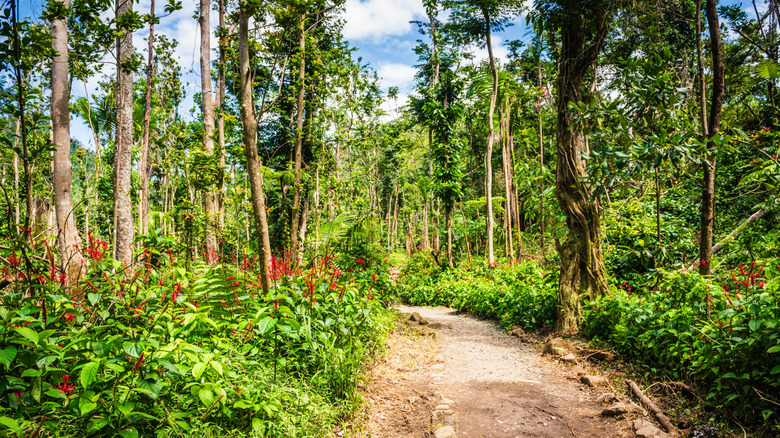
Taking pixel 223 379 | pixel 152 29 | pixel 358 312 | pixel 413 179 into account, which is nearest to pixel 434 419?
pixel 358 312

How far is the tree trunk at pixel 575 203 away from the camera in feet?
18.0

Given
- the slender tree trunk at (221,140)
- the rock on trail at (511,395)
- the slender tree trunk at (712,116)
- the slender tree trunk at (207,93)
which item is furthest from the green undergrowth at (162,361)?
the slender tree trunk at (712,116)

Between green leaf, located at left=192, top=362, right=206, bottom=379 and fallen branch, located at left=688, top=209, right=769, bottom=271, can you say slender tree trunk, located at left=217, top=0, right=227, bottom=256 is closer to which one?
green leaf, located at left=192, top=362, right=206, bottom=379

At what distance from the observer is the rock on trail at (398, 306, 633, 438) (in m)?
3.15

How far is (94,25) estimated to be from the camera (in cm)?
407

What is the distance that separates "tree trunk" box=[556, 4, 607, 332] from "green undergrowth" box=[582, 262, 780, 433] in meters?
0.93

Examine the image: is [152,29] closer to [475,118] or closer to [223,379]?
[223,379]

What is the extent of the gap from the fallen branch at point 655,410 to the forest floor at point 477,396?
0.54 feet

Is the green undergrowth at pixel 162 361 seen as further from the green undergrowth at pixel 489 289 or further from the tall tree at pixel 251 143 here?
the green undergrowth at pixel 489 289

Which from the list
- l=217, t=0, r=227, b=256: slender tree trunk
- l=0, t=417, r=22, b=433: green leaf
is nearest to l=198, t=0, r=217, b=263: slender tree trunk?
l=217, t=0, r=227, b=256: slender tree trunk

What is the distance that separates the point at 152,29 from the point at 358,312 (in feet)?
32.9

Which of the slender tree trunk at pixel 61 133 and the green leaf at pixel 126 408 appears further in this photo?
the slender tree trunk at pixel 61 133

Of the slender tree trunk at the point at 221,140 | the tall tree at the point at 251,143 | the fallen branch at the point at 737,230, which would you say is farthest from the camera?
the slender tree trunk at the point at 221,140

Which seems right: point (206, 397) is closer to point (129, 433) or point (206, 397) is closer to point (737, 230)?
point (129, 433)
